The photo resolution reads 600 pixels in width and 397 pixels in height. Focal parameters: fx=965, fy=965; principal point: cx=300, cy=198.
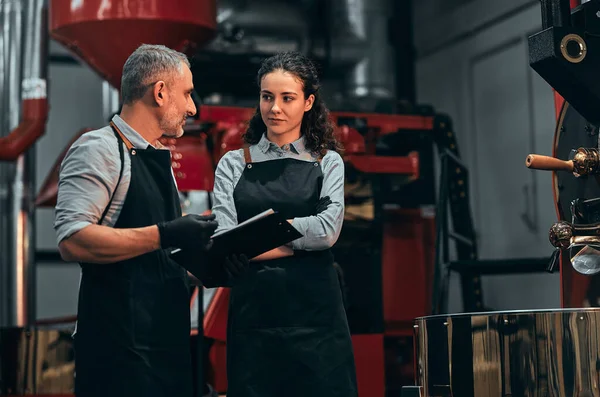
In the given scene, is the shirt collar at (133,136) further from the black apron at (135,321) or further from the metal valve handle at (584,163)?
the metal valve handle at (584,163)

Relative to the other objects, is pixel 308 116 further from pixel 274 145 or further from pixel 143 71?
pixel 143 71

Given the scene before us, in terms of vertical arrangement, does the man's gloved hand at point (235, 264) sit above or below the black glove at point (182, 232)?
below

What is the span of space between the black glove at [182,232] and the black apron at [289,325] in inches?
20.1

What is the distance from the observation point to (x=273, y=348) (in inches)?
103

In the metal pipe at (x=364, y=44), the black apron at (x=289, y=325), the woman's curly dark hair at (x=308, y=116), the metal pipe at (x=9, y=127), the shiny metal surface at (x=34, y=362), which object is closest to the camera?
the black apron at (x=289, y=325)

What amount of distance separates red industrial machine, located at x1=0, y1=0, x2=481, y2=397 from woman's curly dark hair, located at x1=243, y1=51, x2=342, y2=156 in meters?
1.53

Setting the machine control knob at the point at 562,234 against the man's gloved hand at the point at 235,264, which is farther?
the man's gloved hand at the point at 235,264

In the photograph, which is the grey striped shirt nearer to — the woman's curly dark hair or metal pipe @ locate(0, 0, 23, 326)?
the woman's curly dark hair

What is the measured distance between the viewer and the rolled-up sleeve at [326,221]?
2621mm

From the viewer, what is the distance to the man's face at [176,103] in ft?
7.75

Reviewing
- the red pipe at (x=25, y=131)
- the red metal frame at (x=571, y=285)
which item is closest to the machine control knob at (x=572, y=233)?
the red metal frame at (x=571, y=285)

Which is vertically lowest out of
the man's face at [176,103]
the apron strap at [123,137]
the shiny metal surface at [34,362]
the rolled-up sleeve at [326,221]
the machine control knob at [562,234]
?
the shiny metal surface at [34,362]

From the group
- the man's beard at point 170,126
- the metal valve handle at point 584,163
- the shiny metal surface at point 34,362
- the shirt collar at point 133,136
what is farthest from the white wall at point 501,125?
the shirt collar at point 133,136

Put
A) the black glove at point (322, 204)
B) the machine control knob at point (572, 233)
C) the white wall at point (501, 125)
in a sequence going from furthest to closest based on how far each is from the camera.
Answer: the white wall at point (501, 125) < the black glove at point (322, 204) < the machine control knob at point (572, 233)
